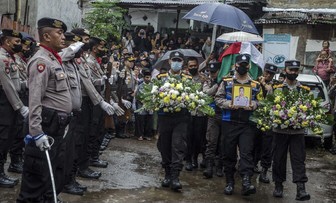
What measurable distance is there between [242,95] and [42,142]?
3.63 meters

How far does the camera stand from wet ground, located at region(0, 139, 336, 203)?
7.39 meters

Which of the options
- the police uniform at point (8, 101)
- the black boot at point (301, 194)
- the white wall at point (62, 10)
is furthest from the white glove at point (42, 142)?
the white wall at point (62, 10)

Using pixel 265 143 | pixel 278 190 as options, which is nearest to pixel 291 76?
pixel 265 143

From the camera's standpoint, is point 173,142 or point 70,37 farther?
point 173,142

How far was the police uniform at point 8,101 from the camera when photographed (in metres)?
7.14

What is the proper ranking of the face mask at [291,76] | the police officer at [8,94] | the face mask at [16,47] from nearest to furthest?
the police officer at [8,94] → the face mask at [16,47] → the face mask at [291,76]

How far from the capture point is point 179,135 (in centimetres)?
802

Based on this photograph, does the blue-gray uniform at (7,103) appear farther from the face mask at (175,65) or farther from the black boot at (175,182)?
the face mask at (175,65)

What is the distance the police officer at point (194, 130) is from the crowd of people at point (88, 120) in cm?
2

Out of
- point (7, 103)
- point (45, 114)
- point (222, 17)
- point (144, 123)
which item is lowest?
point (144, 123)

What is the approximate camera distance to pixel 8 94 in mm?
7148

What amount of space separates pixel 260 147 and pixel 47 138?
504 centimetres

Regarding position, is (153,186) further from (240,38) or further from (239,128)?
(240,38)

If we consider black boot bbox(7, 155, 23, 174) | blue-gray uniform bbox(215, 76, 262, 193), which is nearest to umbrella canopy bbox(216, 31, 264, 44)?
blue-gray uniform bbox(215, 76, 262, 193)
